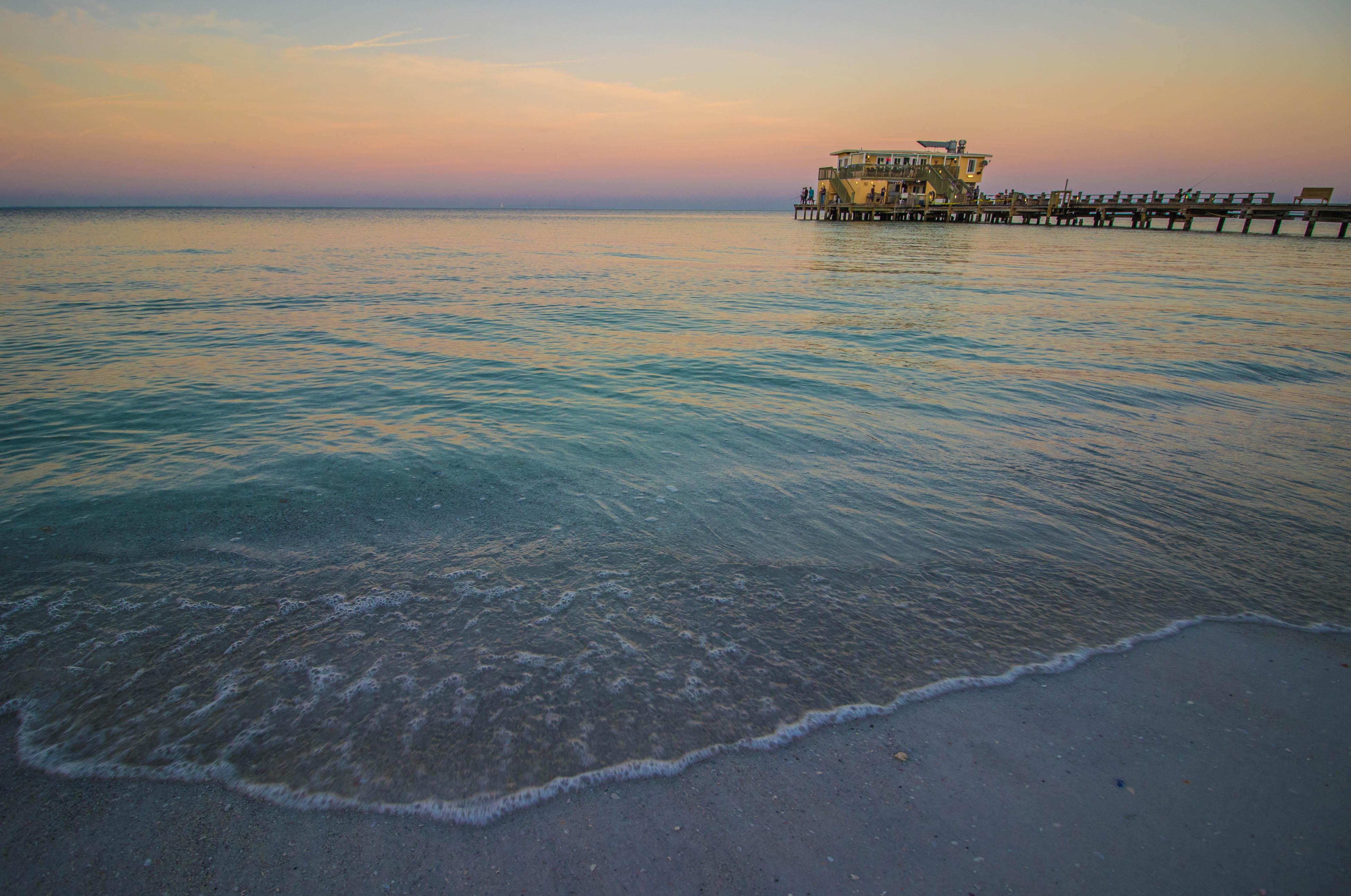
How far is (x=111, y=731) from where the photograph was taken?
8.54ft

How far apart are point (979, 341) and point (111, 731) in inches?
492

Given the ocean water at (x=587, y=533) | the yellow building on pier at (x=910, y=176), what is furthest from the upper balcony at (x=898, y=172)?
the ocean water at (x=587, y=533)

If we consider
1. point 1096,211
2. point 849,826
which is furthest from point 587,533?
point 1096,211

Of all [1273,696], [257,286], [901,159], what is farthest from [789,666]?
[901,159]

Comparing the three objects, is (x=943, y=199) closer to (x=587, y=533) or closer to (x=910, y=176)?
(x=910, y=176)

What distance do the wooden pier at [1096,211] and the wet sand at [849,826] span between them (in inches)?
2489

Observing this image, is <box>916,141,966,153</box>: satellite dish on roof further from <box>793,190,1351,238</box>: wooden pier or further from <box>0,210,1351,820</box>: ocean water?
<box>0,210,1351,820</box>: ocean water

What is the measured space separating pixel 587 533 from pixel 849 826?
261 cm

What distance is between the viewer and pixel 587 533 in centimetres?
437

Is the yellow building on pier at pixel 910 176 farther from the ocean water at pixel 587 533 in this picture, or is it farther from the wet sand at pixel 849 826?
the wet sand at pixel 849 826

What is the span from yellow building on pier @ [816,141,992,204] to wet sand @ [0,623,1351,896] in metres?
83.6

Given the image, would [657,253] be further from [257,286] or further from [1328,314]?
[1328,314]

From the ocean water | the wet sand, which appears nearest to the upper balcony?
the ocean water

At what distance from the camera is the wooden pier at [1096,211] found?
48.6 m
